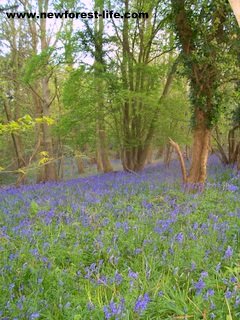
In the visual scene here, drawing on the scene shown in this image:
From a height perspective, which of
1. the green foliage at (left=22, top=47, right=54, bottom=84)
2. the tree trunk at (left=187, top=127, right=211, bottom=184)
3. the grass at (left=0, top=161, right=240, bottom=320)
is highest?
the green foliage at (left=22, top=47, right=54, bottom=84)

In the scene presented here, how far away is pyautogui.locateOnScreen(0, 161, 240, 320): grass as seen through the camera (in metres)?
2.63

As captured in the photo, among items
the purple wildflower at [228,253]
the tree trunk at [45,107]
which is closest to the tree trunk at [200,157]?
the purple wildflower at [228,253]

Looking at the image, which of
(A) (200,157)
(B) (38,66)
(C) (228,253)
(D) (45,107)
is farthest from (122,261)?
(D) (45,107)

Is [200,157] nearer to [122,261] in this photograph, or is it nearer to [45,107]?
[122,261]

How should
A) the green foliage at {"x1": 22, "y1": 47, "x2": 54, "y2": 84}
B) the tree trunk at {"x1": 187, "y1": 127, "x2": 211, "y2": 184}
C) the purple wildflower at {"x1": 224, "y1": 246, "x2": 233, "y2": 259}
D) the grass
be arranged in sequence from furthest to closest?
the green foliage at {"x1": 22, "y1": 47, "x2": 54, "y2": 84}
the tree trunk at {"x1": 187, "y1": 127, "x2": 211, "y2": 184}
the purple wildflower at {"x1": 224, "y1": 246, "x2": 233, "y2": 259}
the grass

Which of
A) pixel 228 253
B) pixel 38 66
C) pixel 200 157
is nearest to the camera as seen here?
pixel 228 253

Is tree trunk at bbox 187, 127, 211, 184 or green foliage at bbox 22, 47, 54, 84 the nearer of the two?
tree trunk at bbox 187, 127, 211, 184

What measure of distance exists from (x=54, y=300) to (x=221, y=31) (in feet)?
25.9

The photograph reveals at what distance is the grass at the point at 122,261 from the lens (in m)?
2.63

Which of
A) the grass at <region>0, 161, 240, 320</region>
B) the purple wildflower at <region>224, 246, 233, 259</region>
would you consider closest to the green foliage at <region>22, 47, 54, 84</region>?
the grass at <region>0, 161, 240, 320</region>

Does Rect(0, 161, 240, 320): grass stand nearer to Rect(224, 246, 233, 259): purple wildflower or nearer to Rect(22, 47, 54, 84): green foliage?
Rect(224, 246, 233, 259): purple wildflower

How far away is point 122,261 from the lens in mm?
3846

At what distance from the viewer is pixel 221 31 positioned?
28.1 feet

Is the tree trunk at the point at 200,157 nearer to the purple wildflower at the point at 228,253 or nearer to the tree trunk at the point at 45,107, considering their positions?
the purple wildflower at the point at 228,253
